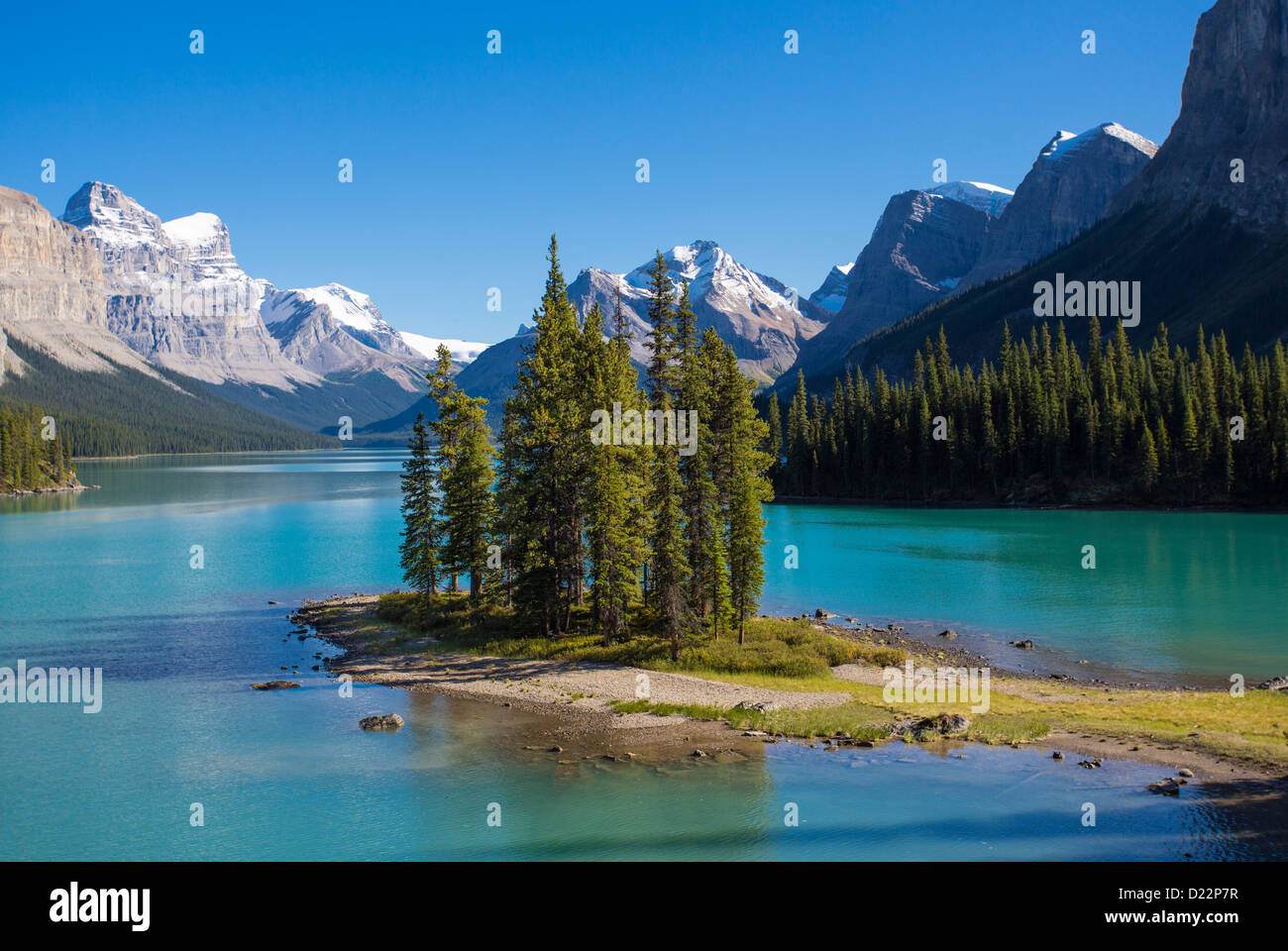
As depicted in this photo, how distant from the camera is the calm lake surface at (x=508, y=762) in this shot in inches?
1016

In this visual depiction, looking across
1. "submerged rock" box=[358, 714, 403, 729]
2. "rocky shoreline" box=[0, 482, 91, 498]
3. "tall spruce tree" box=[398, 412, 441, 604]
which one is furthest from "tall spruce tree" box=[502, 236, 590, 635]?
"rocky shoreline" box=[0, 482, 91, 498]

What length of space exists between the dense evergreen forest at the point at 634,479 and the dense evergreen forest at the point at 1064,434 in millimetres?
71844

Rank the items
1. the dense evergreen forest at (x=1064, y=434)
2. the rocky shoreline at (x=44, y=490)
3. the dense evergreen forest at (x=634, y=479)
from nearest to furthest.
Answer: the dense evergreen forest at (x=634, y=479)
the dense evergreen forest at (x=1064, y=434)
the rocky shoreline at (x=44, y=490)

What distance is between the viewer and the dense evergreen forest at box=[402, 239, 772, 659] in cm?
4662

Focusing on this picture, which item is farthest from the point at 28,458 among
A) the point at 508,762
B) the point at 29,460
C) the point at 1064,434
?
the point at 1064,434

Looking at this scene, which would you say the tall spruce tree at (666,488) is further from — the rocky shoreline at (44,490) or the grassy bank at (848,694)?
the rocky shoreline at (44,490)

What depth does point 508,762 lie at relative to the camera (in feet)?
108

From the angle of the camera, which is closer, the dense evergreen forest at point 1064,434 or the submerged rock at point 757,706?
the submerged rock at point 757,706

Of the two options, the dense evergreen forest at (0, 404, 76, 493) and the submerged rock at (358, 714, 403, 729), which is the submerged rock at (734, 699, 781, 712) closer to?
the submerged rock at (358, 714, 403, 729)

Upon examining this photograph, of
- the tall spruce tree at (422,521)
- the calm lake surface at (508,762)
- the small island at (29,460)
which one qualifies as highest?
the small island at (29,460)

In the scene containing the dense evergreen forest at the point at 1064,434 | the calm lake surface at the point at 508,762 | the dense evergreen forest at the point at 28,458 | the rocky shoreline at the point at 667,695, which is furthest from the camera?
the dense evergreen forest at the point at 28,458

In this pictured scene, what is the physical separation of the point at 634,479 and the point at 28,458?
607 ft

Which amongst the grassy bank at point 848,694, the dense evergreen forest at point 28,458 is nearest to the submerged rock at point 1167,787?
the grassy bank at point 848,694
